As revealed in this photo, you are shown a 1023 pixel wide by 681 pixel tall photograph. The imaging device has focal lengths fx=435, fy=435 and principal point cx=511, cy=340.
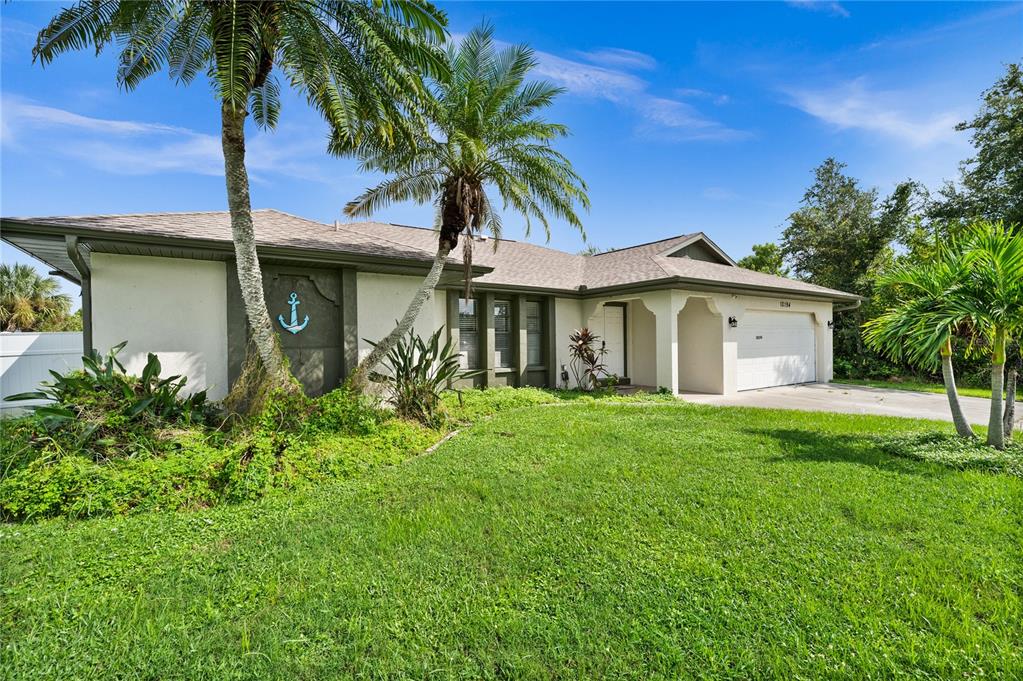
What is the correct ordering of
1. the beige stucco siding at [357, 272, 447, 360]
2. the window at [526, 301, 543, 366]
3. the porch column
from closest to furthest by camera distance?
the beige stucco siding at [357, 272, 447, 360], the porch column, the window at [526, 301, 543, 366]

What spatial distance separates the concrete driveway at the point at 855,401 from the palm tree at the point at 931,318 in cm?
357

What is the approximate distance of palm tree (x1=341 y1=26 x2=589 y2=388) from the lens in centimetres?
863

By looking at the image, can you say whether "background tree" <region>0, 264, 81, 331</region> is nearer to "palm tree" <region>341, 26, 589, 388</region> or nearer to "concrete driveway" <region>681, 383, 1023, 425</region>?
"palm tree" <region>341, 26, 589, 388</region>

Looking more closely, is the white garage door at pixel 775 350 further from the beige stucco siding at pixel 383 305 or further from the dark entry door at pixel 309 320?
the dark entry door at pixel 309 320

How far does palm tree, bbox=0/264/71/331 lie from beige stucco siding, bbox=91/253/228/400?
84.0 feet

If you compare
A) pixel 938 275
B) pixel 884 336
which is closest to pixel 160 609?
pixel 884 336

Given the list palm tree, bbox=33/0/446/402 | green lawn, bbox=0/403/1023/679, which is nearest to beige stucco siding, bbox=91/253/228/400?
palm tree, bbox=33/0/446/402

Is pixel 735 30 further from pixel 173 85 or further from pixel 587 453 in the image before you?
pixel 173 85

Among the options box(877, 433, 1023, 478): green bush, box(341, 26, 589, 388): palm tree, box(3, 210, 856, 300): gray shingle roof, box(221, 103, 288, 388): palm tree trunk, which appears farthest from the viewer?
box(341, 26, 589, 388): palm tree

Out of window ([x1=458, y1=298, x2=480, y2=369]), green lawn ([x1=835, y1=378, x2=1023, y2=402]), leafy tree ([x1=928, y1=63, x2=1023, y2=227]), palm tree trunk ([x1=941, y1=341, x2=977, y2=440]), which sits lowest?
green lawn ([x1=835, y1=378, x2=1023, y2=402])

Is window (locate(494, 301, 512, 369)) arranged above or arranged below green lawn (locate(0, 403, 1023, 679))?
above

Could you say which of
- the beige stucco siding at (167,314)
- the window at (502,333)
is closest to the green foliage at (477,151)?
the beige stucco siding at (167,314)

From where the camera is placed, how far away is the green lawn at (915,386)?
12516mm

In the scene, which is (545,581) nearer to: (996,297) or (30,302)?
(996,297)
